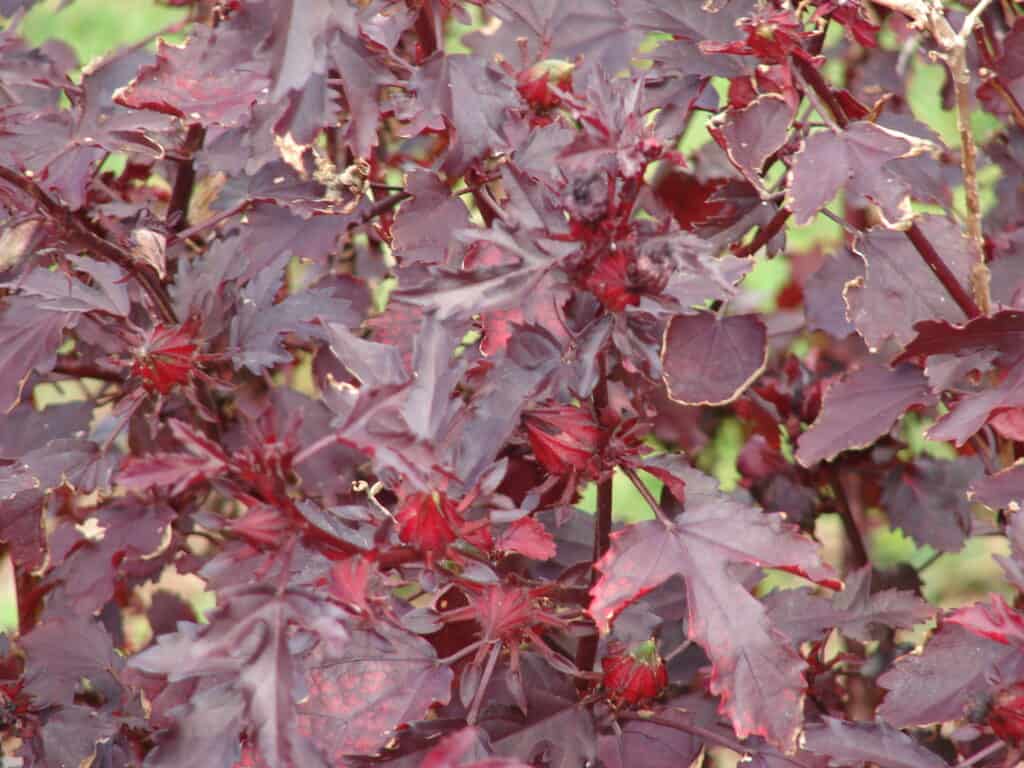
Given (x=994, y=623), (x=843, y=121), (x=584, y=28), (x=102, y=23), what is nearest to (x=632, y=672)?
(x=994, y=623)

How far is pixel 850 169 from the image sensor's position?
3.41 ft

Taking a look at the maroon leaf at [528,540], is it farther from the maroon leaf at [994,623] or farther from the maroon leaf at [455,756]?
the maroon leaf at [994,623]

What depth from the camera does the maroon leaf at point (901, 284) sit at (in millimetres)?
1168

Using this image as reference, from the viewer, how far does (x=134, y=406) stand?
1.14 meters

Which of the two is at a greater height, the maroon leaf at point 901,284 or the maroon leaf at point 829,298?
the maroon leaf at point 901,284

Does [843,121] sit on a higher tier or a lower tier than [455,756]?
higher

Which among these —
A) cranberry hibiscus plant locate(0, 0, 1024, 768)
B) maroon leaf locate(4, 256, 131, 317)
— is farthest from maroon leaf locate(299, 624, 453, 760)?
maroon leaf locate(4, 256, 131, 317)

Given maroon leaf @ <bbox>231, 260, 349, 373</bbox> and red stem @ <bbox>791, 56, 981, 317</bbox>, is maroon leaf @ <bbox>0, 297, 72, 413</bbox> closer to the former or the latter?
maroon leaf @ <bbox>231, 260, 349, 373</bbox>

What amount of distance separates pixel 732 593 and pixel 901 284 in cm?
45

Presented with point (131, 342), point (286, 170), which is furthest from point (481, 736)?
point (286, 170)

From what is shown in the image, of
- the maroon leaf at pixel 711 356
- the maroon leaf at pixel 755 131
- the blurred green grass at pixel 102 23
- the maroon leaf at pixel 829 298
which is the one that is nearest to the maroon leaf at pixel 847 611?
the maroon leaf at pixel 711 356

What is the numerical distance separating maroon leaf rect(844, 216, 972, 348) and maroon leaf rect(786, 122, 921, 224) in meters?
0.16

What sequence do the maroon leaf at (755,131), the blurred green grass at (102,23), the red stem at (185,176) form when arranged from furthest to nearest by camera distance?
1. the blurred green grass at (102,23)
2. the red stem at (185,176)
3. the maroon leaf at (755,131)

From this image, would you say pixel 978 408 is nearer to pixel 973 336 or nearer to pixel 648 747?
pixel 973 336
